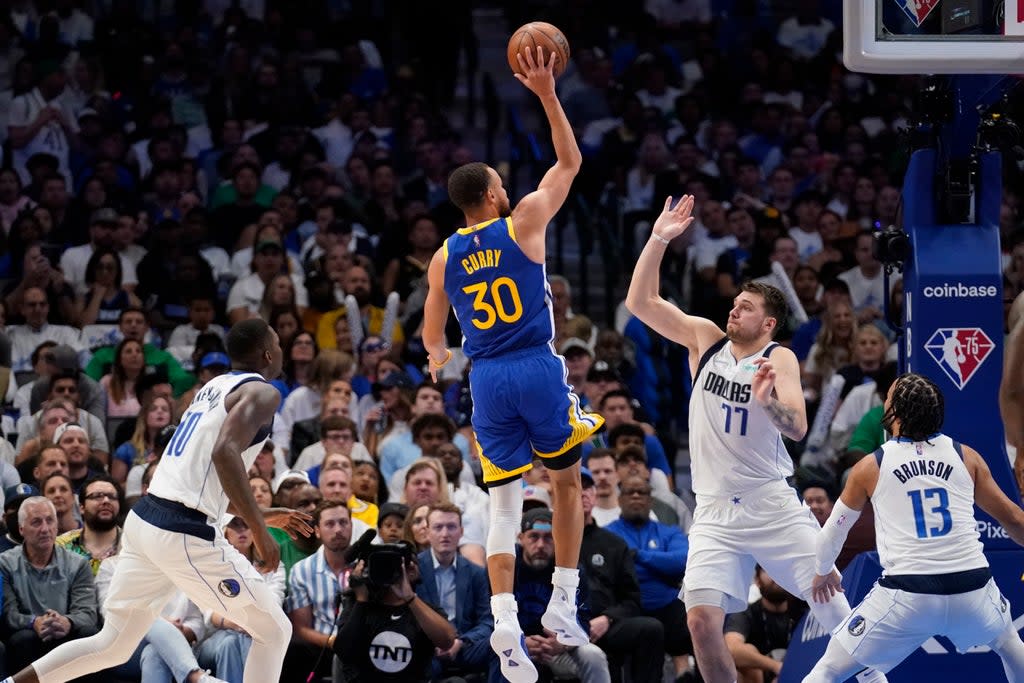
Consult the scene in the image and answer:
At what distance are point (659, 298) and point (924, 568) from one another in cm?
193

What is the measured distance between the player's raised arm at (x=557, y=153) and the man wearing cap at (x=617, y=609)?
350 cm

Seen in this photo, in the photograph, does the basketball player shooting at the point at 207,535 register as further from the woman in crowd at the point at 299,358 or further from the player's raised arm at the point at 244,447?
the woman in crowd at the point at 299,358

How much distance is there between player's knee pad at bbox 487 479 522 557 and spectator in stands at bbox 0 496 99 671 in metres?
3.58

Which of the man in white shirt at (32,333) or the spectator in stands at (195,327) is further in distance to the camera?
the spectator in stands at (195,327)

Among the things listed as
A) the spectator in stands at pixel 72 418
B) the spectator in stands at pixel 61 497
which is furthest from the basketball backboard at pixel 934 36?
the spectator in stands at pixel 72 418

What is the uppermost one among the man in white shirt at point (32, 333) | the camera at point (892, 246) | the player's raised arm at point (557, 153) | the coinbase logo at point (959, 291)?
the player's raised arm at point (557, 153)

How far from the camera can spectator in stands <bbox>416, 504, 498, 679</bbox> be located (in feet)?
35.8

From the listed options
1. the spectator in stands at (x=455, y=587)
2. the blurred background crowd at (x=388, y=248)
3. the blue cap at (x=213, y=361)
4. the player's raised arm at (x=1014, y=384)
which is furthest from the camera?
the blue cap at (x=213, y=361)

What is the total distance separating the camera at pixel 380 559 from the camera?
10.3 metres

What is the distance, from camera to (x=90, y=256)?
15500 mm

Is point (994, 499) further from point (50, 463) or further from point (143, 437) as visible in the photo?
point (143, 437)

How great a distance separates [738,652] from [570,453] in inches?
132

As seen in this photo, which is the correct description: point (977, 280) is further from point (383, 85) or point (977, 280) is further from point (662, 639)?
point (383, 85)

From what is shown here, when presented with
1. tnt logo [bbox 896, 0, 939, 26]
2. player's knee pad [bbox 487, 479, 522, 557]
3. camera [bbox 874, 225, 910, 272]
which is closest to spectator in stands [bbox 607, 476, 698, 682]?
camera [bbox 874, 225, 910, 272]
